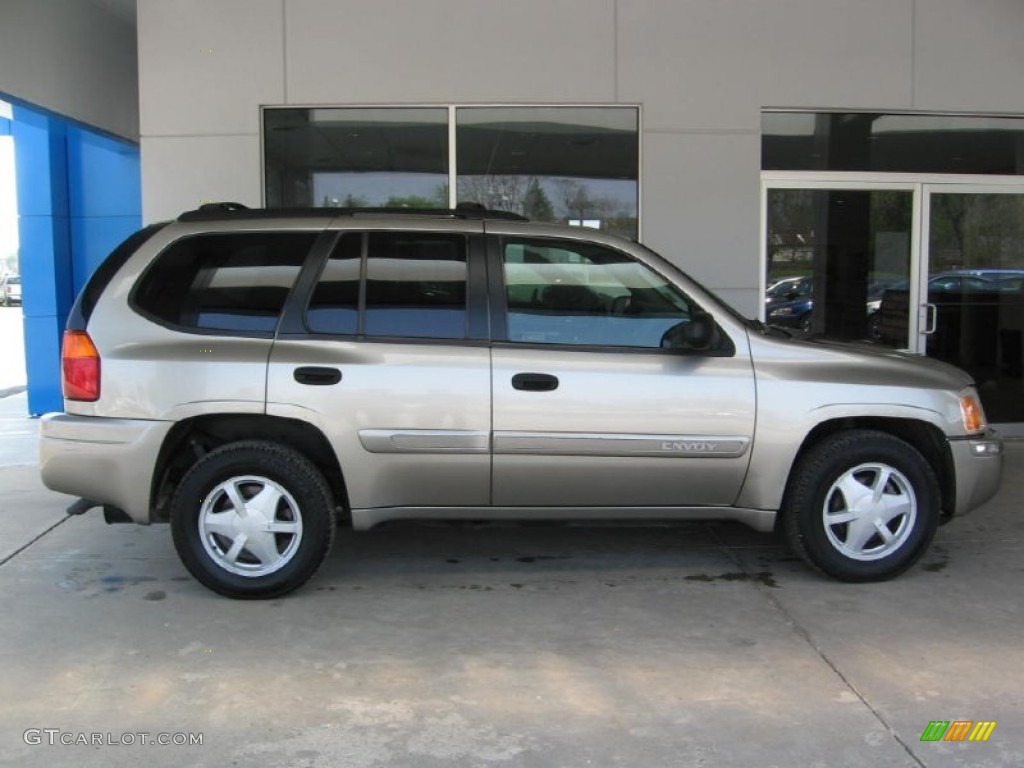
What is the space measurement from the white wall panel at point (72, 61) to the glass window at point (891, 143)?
6331 mm

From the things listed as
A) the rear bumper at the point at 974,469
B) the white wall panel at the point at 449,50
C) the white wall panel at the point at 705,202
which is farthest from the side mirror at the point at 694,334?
the white wall panel at the point at 449,50

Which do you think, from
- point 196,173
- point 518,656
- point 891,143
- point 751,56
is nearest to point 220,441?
point 518,656

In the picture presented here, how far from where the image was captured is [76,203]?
11.0 meters

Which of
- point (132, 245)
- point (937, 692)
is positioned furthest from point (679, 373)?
point (132, 245)

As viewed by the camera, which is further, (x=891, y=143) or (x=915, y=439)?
(x=891, y=143)

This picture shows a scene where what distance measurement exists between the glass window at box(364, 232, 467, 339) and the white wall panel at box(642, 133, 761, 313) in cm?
360

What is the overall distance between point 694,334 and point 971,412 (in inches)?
62.7

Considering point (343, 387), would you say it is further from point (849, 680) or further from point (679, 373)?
point (849, 680)

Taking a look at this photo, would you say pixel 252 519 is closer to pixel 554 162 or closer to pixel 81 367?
pixel 81 367

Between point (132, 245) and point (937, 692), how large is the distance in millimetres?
4176

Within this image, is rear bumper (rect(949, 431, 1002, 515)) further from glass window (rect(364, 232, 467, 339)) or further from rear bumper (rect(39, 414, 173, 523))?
rear bumper (rect(39, 414, 173, 523))

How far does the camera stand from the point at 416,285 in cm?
455

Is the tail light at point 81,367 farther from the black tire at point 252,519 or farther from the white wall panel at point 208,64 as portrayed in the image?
the white wall panel at point 208,64

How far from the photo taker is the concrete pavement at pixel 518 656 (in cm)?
320
